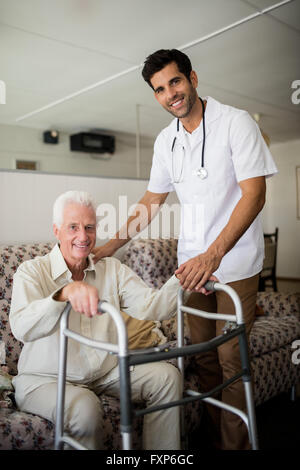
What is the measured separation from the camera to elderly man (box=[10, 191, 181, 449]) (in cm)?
117

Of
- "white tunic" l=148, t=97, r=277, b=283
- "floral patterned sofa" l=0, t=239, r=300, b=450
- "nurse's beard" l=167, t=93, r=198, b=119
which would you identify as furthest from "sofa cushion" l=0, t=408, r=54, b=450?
"nurse's beard" l=167, t=93, r=198, b=119

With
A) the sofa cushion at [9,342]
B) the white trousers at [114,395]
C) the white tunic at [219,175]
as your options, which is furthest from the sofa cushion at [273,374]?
the sofa cushion at [9,342]

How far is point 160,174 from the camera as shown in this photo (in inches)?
68.8

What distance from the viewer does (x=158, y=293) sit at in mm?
1396

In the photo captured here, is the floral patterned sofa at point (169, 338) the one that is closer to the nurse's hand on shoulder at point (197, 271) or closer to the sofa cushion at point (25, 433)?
the sofa cushion at point (25, 433)

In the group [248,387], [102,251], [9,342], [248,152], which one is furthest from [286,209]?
[9,342]

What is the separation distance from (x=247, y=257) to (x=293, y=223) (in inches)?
42.9

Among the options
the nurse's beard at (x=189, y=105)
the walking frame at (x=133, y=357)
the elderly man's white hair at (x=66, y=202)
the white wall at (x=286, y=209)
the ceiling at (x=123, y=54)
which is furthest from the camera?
the white wall at (x=286, y=209)

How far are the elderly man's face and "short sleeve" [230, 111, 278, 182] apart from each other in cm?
53

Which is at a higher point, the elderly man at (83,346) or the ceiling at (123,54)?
the ceiling at (123,54)

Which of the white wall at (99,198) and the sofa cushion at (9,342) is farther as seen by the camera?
the white wall at (99,198)

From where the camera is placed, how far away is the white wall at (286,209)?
2.29m

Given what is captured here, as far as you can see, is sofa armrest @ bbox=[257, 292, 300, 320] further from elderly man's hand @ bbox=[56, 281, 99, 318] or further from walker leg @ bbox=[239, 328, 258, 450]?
elderly man's hand @ bbox=[56, 281, 99, 318]
